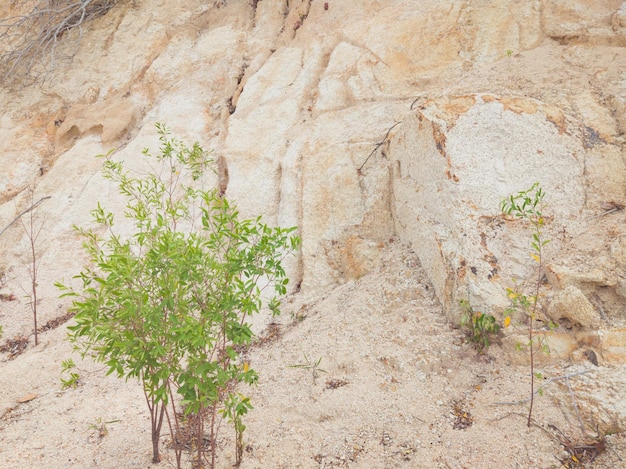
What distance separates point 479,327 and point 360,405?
101 cm

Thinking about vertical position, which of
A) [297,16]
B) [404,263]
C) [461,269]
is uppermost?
[297,16]

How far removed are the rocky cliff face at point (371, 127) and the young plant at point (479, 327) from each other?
86 millimetres

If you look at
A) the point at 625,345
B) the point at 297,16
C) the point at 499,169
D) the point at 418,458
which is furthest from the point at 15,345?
the point at 297,16

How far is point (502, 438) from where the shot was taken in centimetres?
265

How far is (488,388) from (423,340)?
626 millimetres

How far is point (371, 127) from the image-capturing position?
5500 mm

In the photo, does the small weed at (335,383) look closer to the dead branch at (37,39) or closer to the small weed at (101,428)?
the small weed at (101,428)

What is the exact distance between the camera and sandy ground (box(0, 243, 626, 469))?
2.69m

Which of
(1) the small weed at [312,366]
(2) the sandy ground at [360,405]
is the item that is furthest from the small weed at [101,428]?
(1) the small weed at [312,366]

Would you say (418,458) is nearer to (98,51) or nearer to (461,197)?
(461,197)

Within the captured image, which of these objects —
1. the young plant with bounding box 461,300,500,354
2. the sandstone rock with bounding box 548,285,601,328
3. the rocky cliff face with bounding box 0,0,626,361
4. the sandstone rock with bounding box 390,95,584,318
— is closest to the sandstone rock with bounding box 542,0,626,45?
the rocky cliff face with bounding box 0,0,626,361

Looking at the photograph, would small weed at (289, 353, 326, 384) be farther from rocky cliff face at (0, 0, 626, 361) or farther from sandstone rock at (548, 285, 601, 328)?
sandstone rock at (548, 285, 601, 328)

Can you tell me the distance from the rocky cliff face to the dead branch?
24cm

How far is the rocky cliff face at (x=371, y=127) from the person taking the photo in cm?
371
